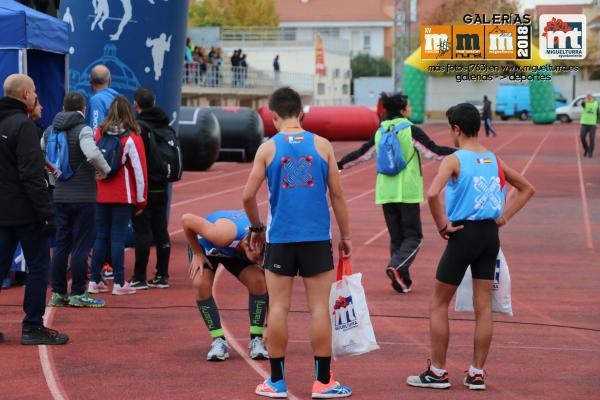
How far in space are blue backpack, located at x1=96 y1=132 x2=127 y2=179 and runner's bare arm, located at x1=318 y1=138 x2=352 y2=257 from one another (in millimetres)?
4048

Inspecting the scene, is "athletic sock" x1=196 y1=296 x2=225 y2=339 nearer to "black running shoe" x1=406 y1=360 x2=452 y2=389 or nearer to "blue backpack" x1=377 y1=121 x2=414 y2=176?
"black running shoe" x1=406 y1=360 x2=452 y2=389

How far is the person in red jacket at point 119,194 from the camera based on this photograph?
1045 centimetres

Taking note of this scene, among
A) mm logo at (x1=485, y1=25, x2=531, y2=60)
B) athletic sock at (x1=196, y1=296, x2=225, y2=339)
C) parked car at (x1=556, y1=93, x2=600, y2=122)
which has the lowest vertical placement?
parked car at (x1=556, y1=93, x2=600, y2=122)

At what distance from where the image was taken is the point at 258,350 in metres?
7.77

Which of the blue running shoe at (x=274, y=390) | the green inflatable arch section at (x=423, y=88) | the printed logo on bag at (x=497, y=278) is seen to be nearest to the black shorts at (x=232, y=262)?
the blue running shoe at (x=274, y=390)

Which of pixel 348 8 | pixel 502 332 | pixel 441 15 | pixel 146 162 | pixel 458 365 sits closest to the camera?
pixel 458 365

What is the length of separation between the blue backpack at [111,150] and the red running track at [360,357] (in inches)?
47.1

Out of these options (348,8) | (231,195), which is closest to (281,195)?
(231,195)

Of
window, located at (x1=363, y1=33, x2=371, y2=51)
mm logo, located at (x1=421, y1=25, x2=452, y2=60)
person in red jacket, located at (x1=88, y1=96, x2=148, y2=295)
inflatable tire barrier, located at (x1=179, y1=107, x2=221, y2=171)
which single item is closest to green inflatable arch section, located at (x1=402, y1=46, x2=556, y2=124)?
mm logo, located at (x1=421, y1=25, x2=452, y2=60)

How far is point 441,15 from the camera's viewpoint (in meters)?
84.8

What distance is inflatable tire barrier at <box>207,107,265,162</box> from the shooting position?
3058cm

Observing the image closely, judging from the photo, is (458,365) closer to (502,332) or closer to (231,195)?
(502,332)

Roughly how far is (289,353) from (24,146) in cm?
239

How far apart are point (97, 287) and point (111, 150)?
1.31 meters
